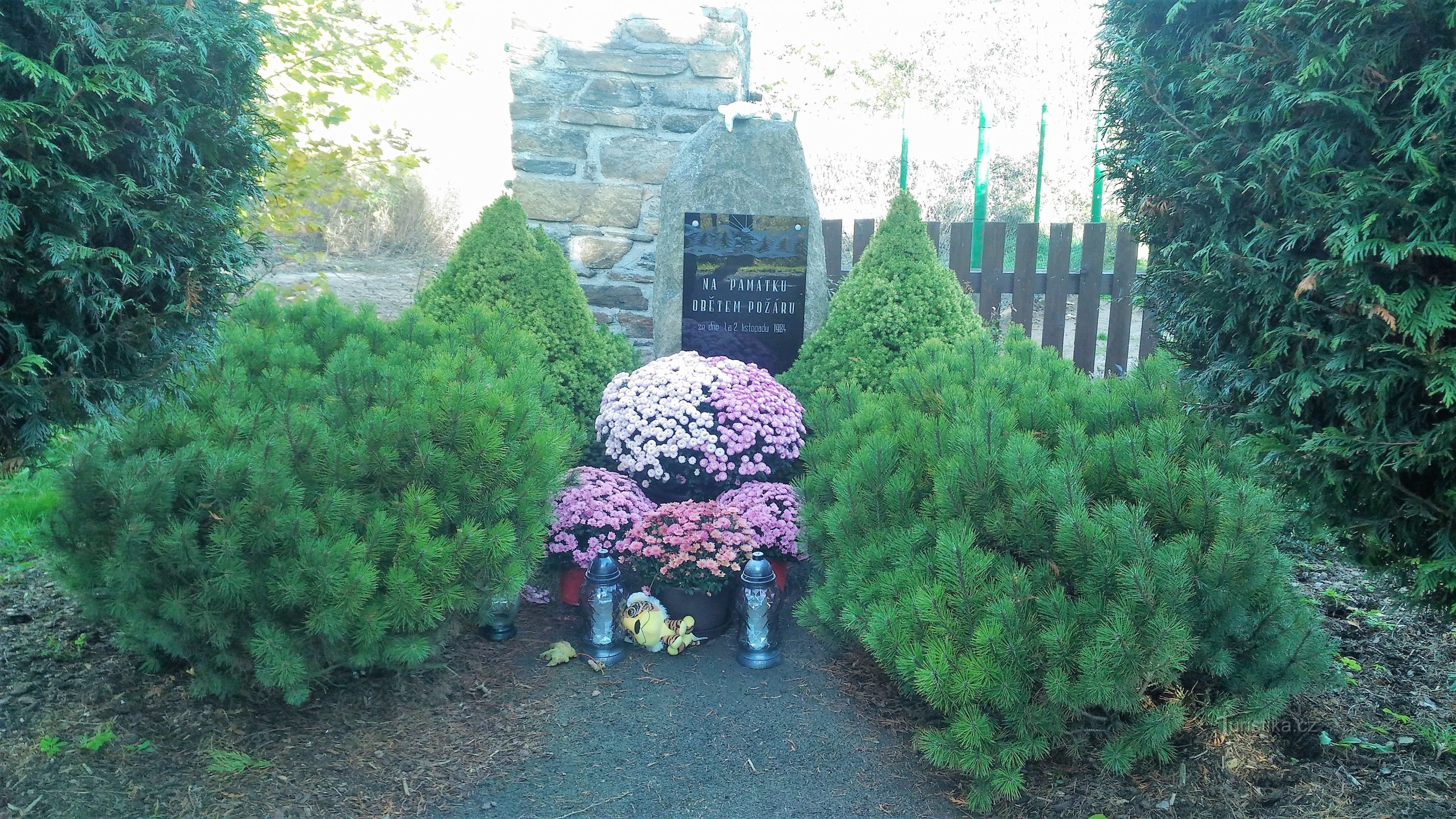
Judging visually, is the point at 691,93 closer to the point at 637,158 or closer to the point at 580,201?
the point at 637,158

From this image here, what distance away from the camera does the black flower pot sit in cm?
371

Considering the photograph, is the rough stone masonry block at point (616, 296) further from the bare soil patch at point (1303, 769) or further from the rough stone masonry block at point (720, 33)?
the bare soil patch at point (1303, 769)

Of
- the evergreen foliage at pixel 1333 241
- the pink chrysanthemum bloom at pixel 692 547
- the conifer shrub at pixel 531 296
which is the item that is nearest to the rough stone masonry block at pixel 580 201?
the conifer shrub at pixel 531 296

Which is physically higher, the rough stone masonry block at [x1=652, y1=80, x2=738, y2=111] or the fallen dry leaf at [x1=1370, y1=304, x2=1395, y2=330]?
the rough stone masonry block at [x1=652, y1=80, x2=738, y2=111]

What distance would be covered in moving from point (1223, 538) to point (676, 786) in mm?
1591

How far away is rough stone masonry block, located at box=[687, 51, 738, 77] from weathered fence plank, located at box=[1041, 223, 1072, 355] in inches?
96.5

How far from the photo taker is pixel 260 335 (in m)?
3.65

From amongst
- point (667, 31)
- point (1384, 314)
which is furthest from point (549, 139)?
point (1384, 314)

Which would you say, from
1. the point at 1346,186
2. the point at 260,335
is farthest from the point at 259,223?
the point at 1346,186

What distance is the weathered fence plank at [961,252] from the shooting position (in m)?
6.88

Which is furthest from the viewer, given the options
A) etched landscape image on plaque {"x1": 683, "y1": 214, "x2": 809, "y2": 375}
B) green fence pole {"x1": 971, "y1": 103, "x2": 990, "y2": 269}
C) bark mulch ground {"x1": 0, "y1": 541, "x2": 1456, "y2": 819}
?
green fence pole {"x1": 971, "y1": 103, "x2": 990, "y2": 269}

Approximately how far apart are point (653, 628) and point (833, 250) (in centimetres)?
392

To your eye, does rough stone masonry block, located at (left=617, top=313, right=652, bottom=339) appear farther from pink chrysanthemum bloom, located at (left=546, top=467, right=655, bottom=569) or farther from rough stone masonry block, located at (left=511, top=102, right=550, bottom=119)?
pink chrysanthemum bloom, located at (left=546, top=467, right=655, bottom=569)

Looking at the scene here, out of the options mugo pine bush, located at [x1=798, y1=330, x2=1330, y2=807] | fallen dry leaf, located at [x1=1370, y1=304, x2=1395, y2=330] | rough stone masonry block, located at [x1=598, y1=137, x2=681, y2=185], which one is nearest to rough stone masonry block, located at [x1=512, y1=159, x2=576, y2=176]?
rough stone masonry block, located at [x1=598, y1=137, x2=681, y2=185]
